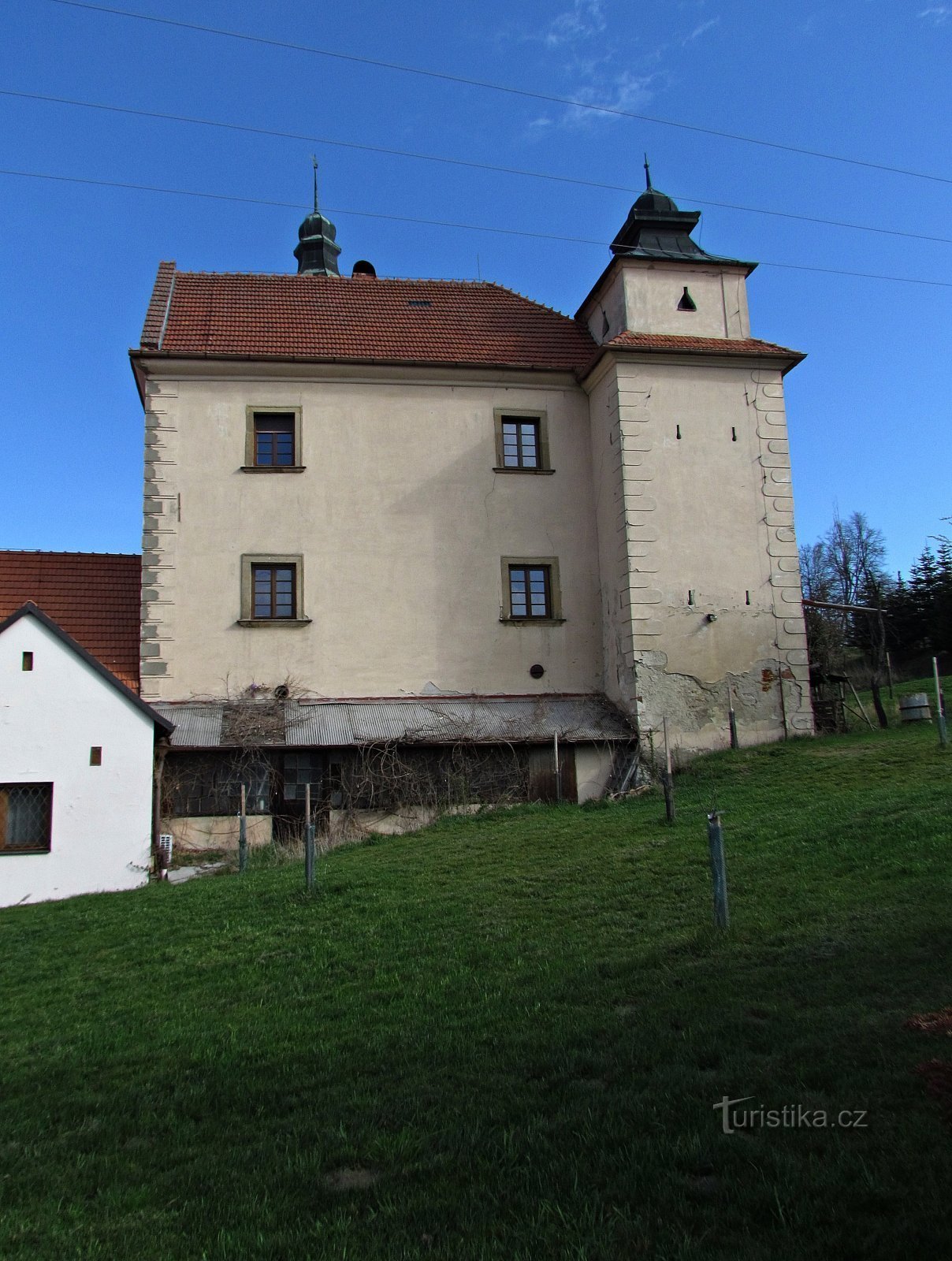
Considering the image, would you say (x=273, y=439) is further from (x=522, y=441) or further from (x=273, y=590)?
(x=522, y=441)

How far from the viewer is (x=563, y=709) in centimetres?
2128

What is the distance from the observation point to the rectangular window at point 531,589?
22.2 metres

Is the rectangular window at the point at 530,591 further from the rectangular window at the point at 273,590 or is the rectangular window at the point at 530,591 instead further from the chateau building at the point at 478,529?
the rectangular window at the point at 273,590

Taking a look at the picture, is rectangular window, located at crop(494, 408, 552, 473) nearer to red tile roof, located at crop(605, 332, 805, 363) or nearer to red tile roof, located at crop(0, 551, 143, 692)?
red tile roof, located at crop(605, 332, 805, 363)

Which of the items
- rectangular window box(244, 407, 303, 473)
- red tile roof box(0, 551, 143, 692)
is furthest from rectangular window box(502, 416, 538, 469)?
red tile roof box(0, 551, 143, 692)

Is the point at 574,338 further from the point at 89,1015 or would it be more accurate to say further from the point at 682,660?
the point at 89,1015

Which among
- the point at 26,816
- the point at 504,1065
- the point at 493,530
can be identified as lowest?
the point at 504,1065

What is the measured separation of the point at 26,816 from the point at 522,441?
13280 millimetres

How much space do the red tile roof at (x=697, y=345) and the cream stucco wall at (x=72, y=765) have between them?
42.3ft

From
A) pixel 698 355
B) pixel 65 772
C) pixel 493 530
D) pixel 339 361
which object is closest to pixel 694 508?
pixel 698 355

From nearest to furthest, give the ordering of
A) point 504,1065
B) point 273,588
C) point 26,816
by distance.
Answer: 1. point 504,1065
2. point 26,816
3. point 273,588

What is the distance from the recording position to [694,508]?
71.3ft

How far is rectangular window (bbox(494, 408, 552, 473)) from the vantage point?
2298cm

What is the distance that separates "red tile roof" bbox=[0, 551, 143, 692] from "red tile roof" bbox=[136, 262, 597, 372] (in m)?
4.99
